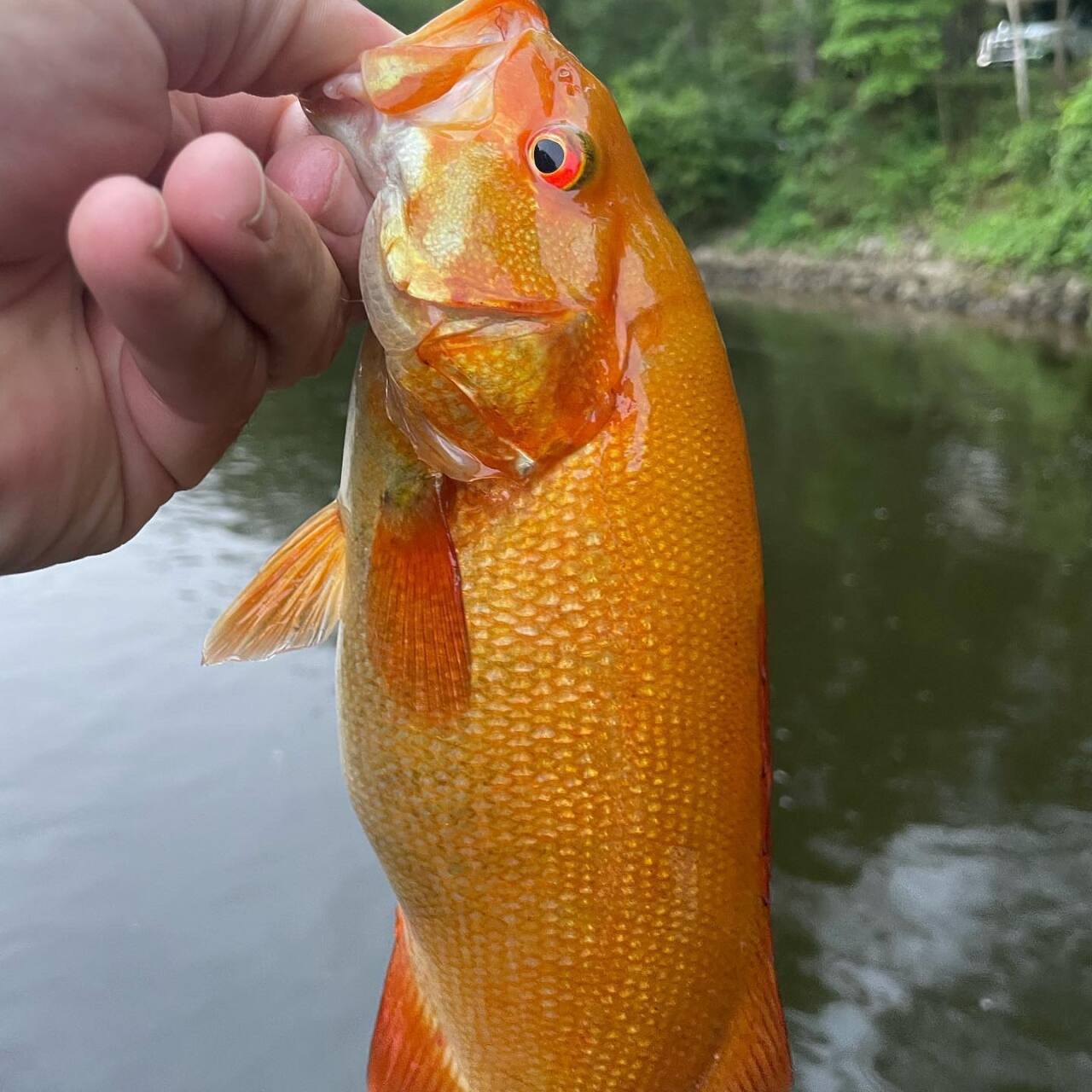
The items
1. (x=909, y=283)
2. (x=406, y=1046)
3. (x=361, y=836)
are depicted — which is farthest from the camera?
(x=909, y=283)

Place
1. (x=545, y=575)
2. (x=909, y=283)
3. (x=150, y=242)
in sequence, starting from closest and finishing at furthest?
(x=150, y=242)
(x=545, y=575)
(x=909, y=283)

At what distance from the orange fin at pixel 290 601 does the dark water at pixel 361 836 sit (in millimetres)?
3297

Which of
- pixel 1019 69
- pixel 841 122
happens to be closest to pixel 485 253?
pixel 1019 69

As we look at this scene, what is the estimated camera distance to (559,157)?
1.58 meters

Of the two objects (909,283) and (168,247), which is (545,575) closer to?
(168,247)

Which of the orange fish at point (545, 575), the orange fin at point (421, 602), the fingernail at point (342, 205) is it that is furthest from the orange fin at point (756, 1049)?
the fingernail at point (342, 205)

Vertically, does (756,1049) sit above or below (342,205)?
below

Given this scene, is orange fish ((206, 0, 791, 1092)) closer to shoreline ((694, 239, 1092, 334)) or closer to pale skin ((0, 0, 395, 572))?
pale skin ((0, 0, 395, 572))

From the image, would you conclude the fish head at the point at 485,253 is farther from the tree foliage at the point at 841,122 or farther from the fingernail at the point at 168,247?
the tree foliage at the point at 841,122

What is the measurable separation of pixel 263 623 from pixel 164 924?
3.84 meters

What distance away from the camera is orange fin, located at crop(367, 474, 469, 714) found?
5.01ft

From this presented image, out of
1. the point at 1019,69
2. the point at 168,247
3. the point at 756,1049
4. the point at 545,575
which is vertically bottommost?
the point at 756,1049

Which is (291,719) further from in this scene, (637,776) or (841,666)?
(637,776)

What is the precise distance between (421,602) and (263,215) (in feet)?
2.08
